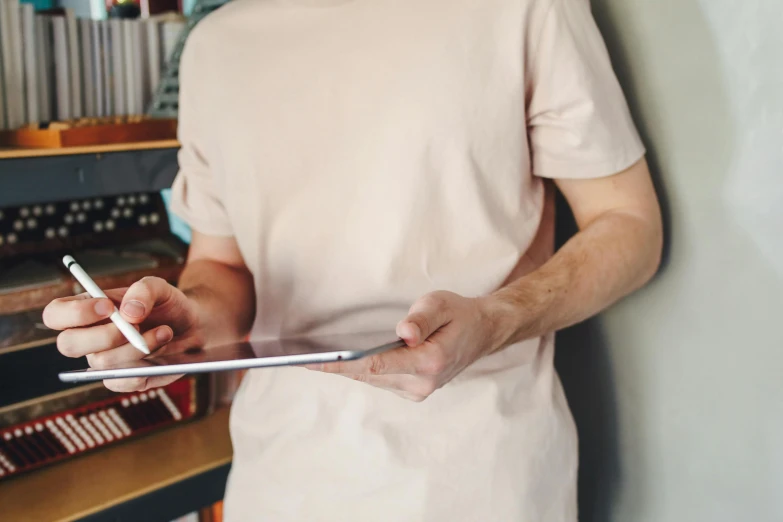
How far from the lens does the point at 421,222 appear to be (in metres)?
0.65

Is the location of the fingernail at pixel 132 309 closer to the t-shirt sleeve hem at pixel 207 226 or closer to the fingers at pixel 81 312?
the fingers at pixel 81 312

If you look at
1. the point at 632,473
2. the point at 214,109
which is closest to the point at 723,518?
the point at 632,473

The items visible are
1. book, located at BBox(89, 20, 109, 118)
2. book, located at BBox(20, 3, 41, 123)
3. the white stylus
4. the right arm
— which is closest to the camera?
the white stylus

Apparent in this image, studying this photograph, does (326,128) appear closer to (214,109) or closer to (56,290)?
(214,109)

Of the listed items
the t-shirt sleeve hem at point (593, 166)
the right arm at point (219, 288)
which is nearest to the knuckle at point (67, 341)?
the right arm at point (219, 288)

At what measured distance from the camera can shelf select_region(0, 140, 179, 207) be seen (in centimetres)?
88

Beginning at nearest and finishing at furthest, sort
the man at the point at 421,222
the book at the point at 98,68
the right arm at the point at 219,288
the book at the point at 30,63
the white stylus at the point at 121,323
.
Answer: the white stylus at the point at 121,323 → the man at the point at 421,222 → the right arm at the point at 219,288 → the book at the point at 30,63 → the book at the point at 98,68

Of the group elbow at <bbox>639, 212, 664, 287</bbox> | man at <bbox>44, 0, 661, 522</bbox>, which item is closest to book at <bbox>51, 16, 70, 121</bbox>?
man at <bbox>44, 0, 661, 522</bbox>

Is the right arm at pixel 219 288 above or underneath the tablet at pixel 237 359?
underneath

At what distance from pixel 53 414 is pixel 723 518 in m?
1.01

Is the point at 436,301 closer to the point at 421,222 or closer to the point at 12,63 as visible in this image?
the point at 421,222

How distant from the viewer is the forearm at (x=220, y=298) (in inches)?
28.2

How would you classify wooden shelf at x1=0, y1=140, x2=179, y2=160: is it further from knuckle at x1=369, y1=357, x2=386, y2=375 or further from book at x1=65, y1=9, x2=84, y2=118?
knuckle at x1=369, y1=357, x2=386, y2=375

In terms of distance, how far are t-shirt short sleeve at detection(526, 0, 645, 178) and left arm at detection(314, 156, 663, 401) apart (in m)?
0.03
